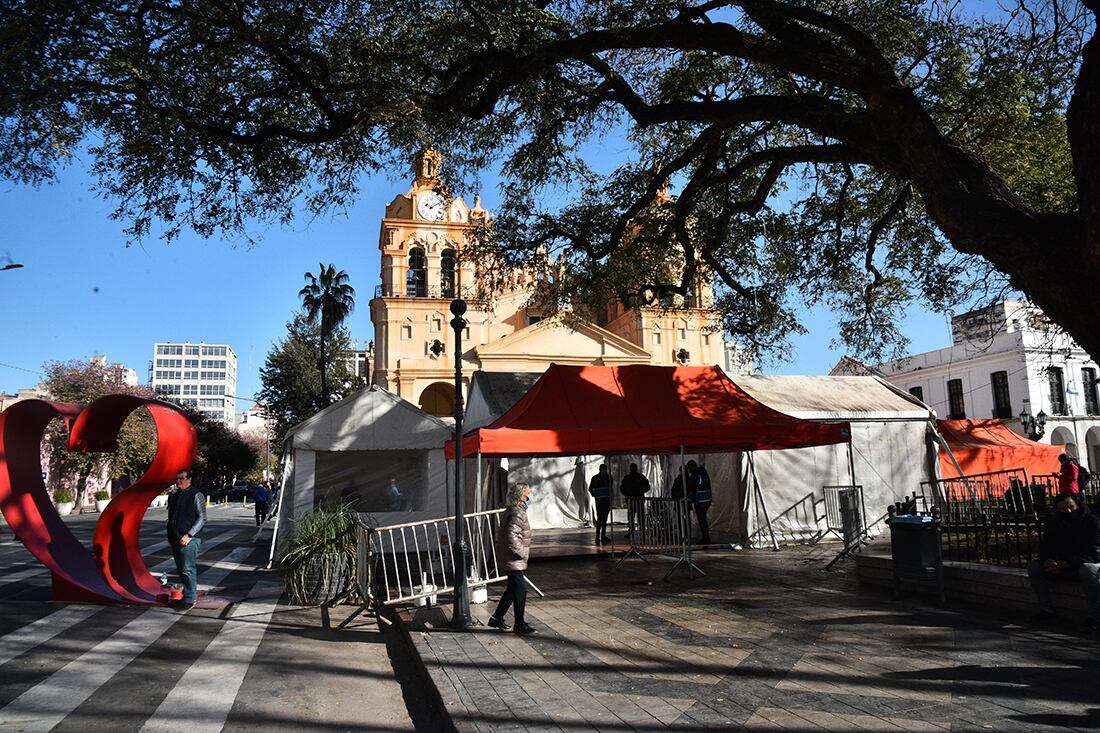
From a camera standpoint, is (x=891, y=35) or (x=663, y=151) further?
(x=663, y=151)

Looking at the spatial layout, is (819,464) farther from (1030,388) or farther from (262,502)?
(1030,388)

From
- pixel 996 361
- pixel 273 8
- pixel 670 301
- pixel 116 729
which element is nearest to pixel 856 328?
pixel 670 301

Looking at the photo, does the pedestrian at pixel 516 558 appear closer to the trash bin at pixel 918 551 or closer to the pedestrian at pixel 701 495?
the trash bin at pixel 918 551

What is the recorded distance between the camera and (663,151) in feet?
48.5

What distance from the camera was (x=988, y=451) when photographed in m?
17.8

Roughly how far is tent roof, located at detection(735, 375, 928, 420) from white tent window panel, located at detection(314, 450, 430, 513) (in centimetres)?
753

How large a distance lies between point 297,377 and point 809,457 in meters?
33.0

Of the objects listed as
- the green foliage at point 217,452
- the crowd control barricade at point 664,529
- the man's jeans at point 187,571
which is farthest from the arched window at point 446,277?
the man's jeans at point 187,571

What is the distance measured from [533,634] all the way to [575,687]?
79.0 inches

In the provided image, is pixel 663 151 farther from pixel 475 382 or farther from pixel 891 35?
pixel 475 382

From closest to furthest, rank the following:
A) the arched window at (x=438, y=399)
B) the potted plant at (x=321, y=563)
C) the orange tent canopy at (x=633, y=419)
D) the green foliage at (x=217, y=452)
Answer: the potted plant at (x=321, y=563) < the orange tent canopy at (x=633, y=419) < the arched window at (x=438, y=399) < the green foliage at (x=217, y=452)

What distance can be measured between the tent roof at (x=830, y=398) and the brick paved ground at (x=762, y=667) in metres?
6.51

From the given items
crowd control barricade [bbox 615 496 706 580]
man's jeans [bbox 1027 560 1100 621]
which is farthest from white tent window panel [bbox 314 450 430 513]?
man's jeans [bbox 1027 560 1100 621]

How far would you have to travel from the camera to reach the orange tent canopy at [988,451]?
57.7 ft
